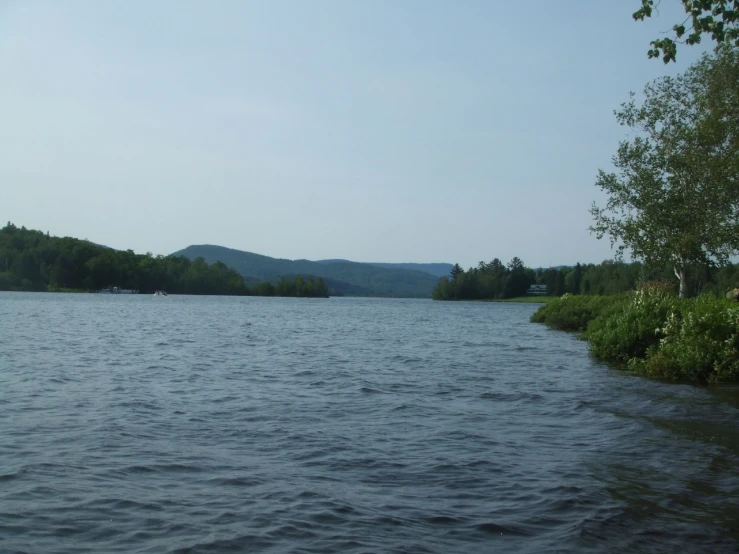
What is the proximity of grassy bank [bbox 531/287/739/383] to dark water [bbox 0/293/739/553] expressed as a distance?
1.41m

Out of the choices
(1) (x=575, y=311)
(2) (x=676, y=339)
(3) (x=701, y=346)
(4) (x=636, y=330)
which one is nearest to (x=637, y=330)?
(4) (x=636, y=330)

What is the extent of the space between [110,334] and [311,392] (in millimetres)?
25147

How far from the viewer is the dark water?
8172 mm

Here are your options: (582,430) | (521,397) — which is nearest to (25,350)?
(521,397)

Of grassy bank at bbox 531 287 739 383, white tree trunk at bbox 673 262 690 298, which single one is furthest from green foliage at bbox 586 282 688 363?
white tree trunk at bbox 673 262 690 298

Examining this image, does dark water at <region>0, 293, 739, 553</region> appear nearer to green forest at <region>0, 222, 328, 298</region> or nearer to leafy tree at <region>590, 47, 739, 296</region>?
leafy tree at <region>590, 47, 739, 296</region>

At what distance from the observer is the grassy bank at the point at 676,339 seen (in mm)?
20219

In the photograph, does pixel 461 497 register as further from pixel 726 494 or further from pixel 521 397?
pixel 521 397

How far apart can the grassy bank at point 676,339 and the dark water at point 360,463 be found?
141 cm

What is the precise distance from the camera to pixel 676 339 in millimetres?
22359

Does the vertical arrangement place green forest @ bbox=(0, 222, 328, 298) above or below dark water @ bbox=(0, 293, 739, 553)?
above

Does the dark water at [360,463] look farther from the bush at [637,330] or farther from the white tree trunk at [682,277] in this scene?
the white tree trunk at [682,277]

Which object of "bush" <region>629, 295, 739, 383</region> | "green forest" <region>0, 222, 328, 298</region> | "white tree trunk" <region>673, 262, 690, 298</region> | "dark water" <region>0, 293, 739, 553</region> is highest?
"green forest" <region>0, 222, 328, 298</region>

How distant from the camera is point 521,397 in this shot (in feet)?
62.1
